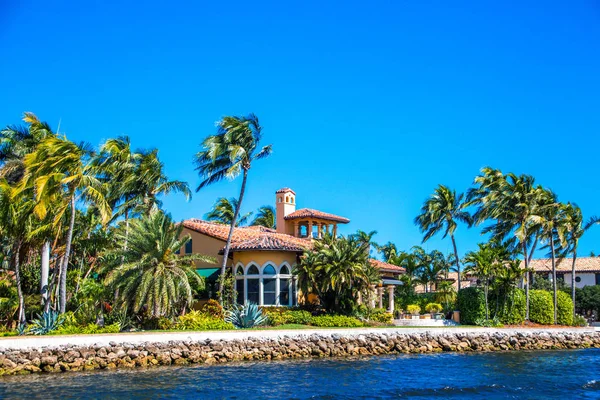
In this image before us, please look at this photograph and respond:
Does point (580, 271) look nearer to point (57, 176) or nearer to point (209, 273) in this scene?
point (209, 273)

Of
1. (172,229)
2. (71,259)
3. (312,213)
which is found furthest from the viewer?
(312,213)

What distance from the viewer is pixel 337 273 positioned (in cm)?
3378

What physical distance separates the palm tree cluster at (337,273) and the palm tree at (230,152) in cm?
469

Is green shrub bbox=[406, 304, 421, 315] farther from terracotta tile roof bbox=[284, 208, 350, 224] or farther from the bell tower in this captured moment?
the bell tower

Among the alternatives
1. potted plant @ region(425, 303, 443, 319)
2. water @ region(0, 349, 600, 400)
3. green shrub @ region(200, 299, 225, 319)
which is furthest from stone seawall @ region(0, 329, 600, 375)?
potted plant @ region(425, 303, 443, 319)

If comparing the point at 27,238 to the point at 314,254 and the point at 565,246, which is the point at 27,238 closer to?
the point at 314,254

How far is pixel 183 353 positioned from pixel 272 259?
36.0 feet

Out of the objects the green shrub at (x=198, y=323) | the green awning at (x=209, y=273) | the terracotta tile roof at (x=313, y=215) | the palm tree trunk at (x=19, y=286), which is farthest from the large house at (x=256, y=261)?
the palm tree trunk at (x=19, y=286)

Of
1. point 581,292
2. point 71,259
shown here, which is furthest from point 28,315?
point 581,292

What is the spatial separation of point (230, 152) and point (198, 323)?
966 centimetres

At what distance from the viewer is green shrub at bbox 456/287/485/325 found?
38.8 m

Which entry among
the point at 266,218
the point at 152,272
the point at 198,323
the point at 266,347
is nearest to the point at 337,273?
the point at 266,347

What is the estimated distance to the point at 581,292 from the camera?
5569 cm

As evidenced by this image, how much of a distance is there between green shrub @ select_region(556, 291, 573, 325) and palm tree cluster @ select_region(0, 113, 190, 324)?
25.6m
